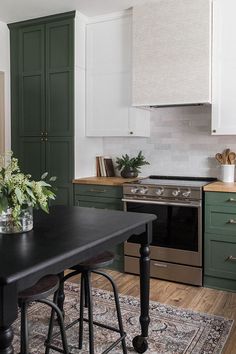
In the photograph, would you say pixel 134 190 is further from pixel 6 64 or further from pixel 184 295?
pixel 6 64

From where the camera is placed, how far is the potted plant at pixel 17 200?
1891mm

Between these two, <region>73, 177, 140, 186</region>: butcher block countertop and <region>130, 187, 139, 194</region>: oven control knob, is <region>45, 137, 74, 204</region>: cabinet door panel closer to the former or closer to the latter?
<region>73, 177, 140, 186</region>: butcher block countertop

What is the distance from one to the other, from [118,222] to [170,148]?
85.9 inches

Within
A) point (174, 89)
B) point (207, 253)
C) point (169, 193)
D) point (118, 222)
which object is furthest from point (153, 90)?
point (118, 222)

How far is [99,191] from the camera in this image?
13.2ft

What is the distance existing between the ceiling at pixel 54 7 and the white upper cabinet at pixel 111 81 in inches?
6.6

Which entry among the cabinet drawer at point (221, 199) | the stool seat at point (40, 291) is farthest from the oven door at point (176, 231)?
the stool seat at point (40, 291)

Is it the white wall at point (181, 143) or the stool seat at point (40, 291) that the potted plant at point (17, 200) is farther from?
the white wall at point (181, 143)

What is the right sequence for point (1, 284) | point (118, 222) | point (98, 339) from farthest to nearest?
point (98, 339) < point (118, 222) < point (1, 284)

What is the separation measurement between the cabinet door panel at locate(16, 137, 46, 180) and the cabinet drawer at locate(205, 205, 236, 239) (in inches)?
77.1

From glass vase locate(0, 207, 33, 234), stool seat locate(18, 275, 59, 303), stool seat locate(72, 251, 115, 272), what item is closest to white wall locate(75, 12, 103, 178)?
stool seat locate(72, 251, 115, 272)

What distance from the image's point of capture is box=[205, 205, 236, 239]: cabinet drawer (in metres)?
3.36

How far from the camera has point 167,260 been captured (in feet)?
12.0

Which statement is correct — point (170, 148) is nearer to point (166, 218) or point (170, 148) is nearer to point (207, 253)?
point (166, 218)
